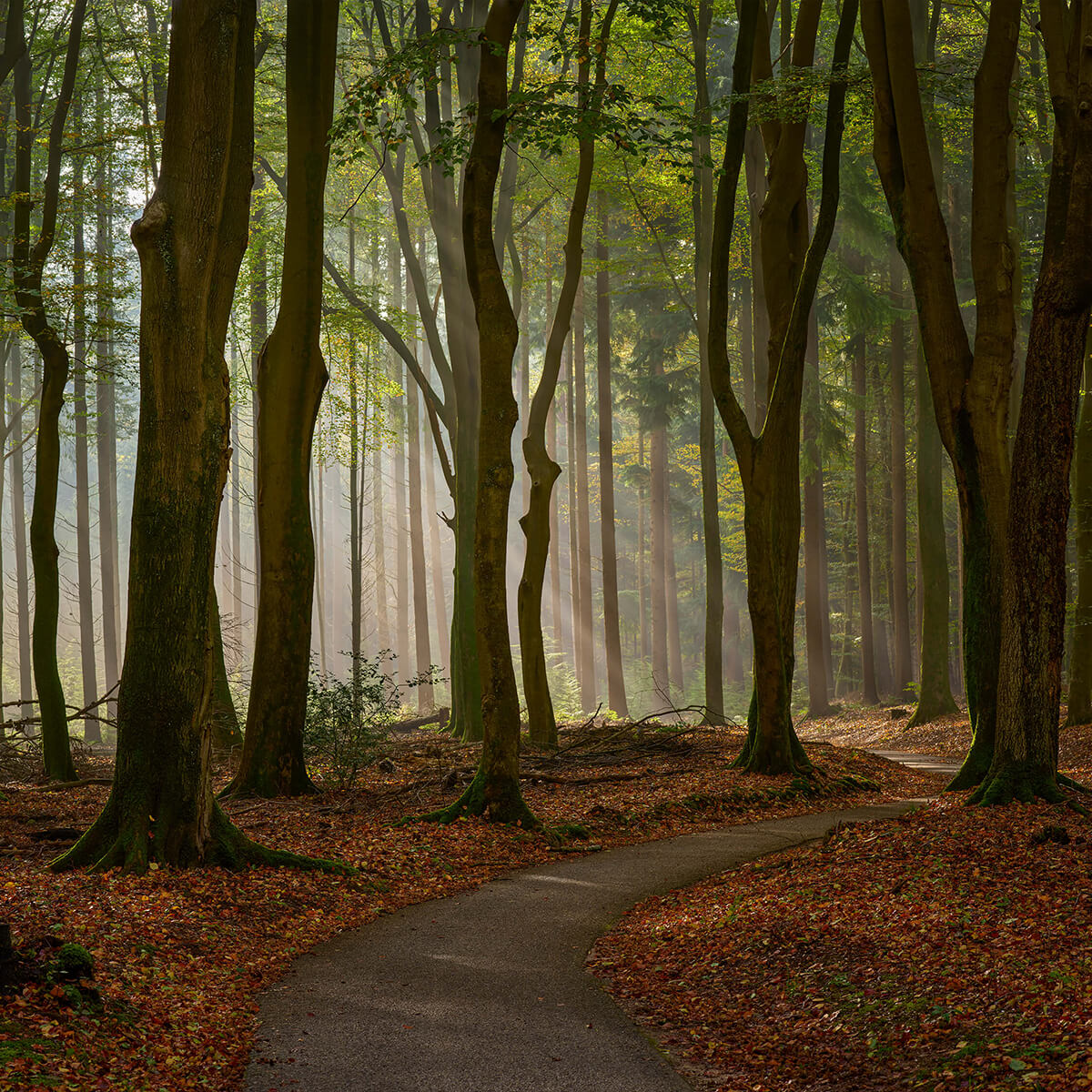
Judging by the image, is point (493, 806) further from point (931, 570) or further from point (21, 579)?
point (21, 579)

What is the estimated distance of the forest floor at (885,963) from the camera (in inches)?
151

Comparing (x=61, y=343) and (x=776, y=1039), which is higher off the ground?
(x=61, y=343)

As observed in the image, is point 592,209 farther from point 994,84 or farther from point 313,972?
point 313,972

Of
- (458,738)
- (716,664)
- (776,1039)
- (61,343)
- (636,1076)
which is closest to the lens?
(636,1076)

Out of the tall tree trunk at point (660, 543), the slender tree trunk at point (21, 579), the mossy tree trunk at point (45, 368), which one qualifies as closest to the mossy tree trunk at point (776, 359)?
the mossy tree trunk at point (45, 368)

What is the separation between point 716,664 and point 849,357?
1078cm

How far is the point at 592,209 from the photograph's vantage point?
24750mm

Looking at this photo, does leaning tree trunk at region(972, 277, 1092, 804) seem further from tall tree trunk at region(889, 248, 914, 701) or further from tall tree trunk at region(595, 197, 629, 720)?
tall tree trunk at region(889, 248, 914, 701)

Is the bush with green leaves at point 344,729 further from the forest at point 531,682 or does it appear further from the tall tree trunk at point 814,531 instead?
the tall tree trunk at point 814,531

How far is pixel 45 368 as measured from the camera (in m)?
11.9

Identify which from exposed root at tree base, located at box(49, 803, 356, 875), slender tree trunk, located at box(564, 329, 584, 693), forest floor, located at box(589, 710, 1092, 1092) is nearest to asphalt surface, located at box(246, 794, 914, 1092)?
forest floor, located at box(589, 710, 1092, 1092)

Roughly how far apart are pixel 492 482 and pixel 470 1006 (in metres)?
5.17

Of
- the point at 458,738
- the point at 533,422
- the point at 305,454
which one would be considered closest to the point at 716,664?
the point at 458,738

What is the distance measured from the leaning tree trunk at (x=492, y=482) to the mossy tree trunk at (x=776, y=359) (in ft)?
11.7
